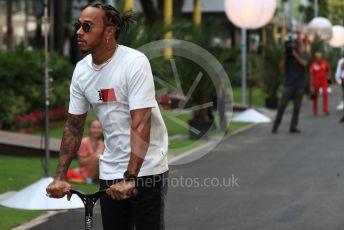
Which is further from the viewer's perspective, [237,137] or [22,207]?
[237,137]

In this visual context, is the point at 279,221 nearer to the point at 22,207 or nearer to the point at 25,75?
the point at 22,207

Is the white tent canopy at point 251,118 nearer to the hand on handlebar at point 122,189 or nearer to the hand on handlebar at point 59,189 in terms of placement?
the hand on handlebar at point 59,189

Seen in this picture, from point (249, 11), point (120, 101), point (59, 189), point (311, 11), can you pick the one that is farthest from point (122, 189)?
point (311, 11)

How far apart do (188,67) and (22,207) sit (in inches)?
246

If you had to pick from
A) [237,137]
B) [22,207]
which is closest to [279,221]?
[22,207]

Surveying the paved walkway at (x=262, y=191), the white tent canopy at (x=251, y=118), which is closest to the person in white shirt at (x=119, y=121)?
the paved walkway at (x=262, y=191)

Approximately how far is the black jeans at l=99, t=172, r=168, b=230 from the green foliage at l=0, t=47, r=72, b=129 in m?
10.8

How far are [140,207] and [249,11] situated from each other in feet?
41.3

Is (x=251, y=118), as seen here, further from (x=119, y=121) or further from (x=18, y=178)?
(x=119, y=121)

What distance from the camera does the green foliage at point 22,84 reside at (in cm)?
1503

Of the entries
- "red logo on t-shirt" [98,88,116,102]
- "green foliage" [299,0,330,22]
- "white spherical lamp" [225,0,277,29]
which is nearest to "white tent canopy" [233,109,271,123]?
"white spherical lamp" [225,0,277,29]

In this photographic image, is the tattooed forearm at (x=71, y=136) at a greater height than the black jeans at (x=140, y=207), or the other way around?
the tattooed forearm at (x=71, y=136)

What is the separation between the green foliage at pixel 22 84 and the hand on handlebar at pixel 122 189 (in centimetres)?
1121

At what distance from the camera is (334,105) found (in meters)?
25.4
